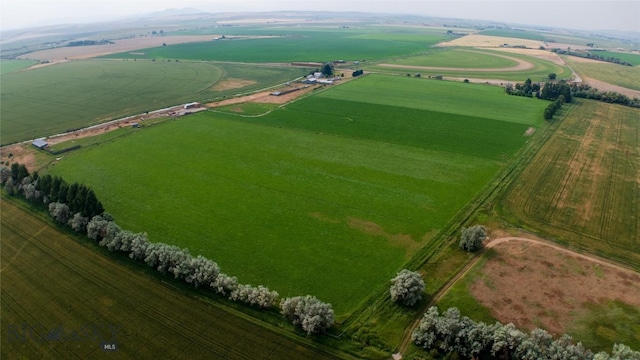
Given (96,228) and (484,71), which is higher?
(484,71)

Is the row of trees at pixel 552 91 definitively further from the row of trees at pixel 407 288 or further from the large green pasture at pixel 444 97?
the row of trees at pixel 407 288

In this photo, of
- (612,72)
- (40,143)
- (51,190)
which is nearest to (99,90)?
(40,143)

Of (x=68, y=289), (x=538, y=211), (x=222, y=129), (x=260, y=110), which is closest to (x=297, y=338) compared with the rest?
(x=68, y=289)

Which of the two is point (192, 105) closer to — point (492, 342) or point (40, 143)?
point (40, 143)

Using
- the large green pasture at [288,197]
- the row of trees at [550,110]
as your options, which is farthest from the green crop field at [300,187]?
the row of trees at [550,110]

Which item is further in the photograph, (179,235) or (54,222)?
(54,222)

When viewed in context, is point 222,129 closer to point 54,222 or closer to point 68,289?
point 54,222
